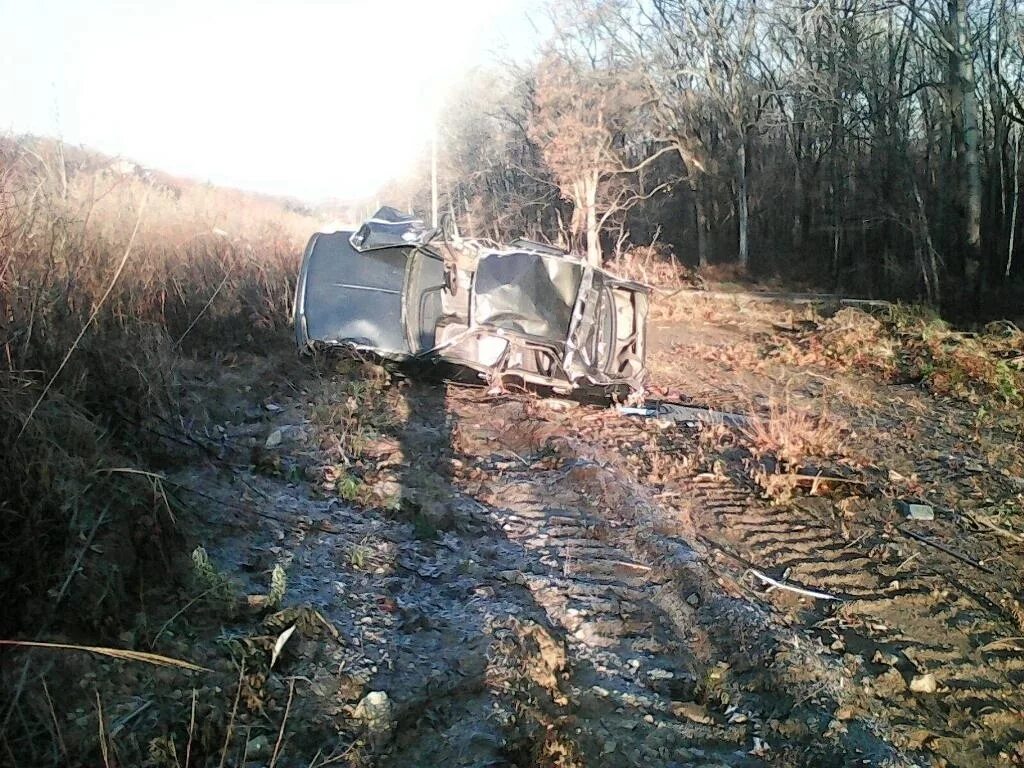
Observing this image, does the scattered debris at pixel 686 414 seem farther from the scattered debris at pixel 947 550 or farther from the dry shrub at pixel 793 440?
the scattered debris at pixel 947 550

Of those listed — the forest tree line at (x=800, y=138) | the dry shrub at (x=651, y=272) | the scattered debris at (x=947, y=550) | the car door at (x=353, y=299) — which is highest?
the forest tree line at (x=800, y=138)

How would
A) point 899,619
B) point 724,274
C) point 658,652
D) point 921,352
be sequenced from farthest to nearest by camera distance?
point 724,274
point 921,352
point 899,619
point 658,652

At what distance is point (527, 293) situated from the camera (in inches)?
307

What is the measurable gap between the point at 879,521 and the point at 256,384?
5.95 m

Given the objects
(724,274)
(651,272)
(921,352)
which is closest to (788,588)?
(921,352)

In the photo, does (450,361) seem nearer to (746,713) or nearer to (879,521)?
(879,521)

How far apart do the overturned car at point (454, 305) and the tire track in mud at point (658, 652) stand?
2316 mm

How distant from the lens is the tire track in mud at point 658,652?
2988mm

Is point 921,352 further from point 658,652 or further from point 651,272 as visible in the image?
point 651,272

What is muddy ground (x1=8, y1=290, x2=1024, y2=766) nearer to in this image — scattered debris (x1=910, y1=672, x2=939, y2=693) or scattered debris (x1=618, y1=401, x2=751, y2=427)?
scattered debris (x1=910, y1=672, x2=939, y2=693)

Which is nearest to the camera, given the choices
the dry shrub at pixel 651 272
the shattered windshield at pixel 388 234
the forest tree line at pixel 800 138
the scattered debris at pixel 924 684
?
the scattered debris at pixel 924 684

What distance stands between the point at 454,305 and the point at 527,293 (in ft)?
2.85

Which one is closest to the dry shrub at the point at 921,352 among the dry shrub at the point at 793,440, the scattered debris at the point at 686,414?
the scattered debris at the point at 686,414

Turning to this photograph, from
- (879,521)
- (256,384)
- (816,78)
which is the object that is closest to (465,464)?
(256,384)
